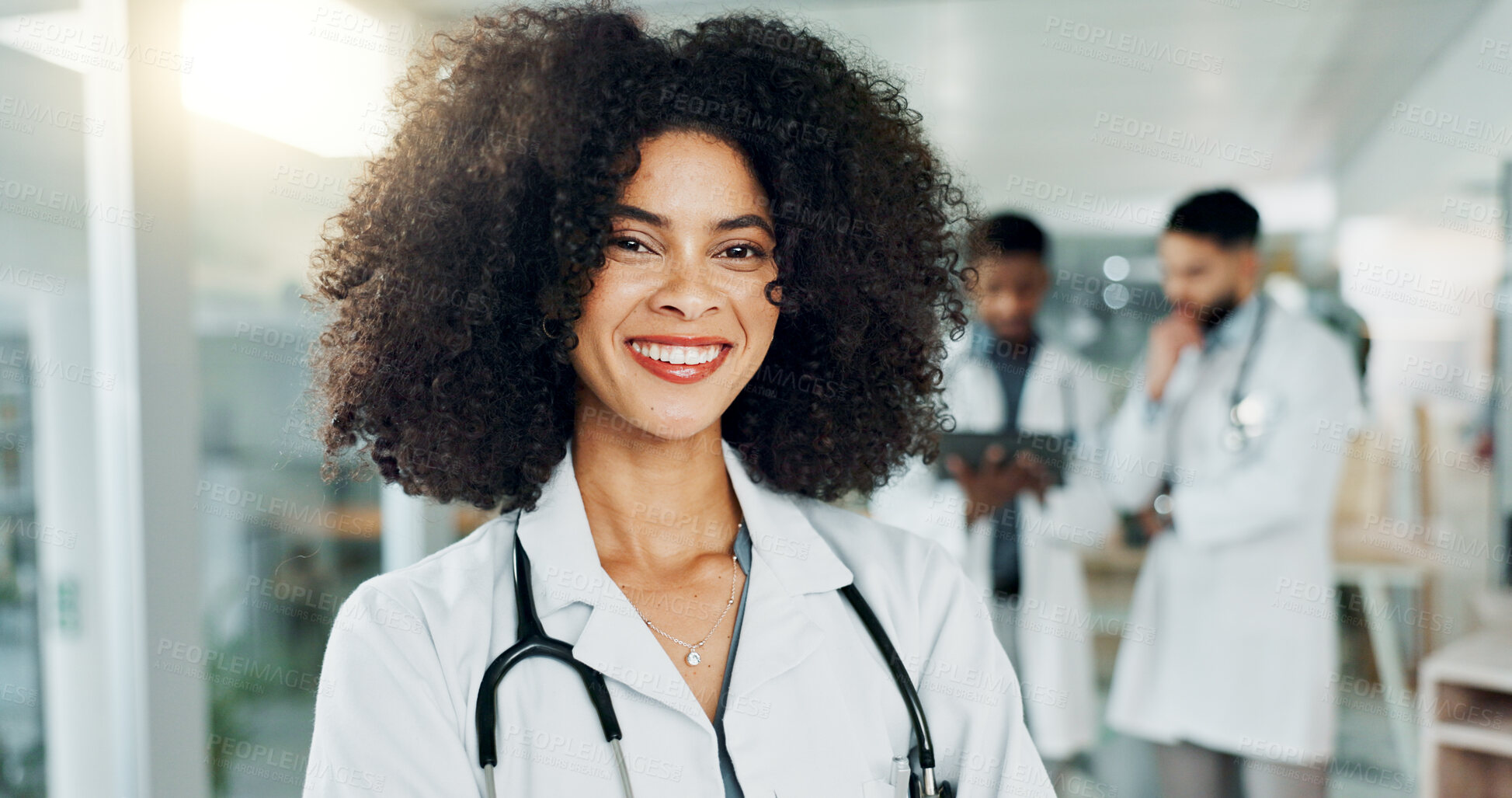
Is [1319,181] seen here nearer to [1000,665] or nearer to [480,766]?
[1000,665]

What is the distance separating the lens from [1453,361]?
380cm

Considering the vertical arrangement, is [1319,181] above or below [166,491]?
above

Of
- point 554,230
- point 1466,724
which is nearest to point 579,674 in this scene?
point 554,230

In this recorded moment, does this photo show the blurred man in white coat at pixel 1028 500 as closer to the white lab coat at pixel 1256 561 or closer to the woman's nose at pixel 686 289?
the white lab coat at pixel 1256 561

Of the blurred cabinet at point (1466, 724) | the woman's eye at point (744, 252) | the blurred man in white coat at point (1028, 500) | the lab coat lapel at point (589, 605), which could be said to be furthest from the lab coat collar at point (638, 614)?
the blurred cabinet at point (1466, 724)

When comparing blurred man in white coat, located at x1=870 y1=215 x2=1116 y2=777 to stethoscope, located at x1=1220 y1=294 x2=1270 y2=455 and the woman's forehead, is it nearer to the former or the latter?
stethoscope, located at x1=1220 y1=294 x2=1270 y2=455

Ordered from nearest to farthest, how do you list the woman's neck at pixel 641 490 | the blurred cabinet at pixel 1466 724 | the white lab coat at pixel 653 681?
the white lab coat at pixel 653 681 < the woman's neck at pixel 641 490 < the blurred cabinet at pixel 1466 724

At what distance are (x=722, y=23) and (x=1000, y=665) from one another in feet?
2.69

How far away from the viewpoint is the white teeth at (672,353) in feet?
3.54

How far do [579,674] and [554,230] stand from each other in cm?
46

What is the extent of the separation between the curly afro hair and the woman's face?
0.02 metres

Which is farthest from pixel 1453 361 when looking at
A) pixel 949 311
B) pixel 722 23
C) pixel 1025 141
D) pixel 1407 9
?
pixel 722 23

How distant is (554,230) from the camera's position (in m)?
1.08

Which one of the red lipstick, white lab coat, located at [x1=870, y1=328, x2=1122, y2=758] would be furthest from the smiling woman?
white lab coat, located at [x1=870, y1=328, x2=1122, y2=758]
